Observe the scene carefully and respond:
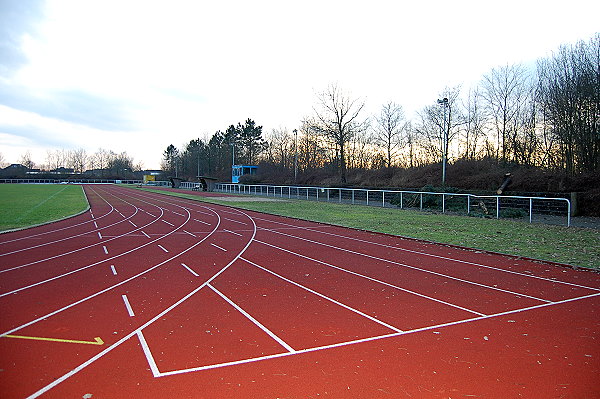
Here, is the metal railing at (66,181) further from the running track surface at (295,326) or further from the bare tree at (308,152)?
the running track surface at (295,326)

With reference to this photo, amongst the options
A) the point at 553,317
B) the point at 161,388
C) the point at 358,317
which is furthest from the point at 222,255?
the point at 553,317

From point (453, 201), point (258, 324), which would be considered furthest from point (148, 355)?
point (453, 201)

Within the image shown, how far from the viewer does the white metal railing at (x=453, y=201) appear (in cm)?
1895

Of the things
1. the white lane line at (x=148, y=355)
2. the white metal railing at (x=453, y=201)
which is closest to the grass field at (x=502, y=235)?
the white metal railing at (x=453, y=201)

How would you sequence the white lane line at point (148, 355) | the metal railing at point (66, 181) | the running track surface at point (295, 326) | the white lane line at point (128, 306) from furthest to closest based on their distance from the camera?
the metal railing at point (66, 181) → the white lane line at point (128, 306) → the white lane line at point (148, 355) → the running track surface at point (295, 326)

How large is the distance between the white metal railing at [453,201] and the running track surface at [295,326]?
9.97m

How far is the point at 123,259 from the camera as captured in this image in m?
10.4

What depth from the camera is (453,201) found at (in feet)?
76.3

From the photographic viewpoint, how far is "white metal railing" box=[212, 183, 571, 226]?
18953mm

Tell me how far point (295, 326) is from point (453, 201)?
65.0 feet

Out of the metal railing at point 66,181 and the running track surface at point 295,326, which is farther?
the metal railing at point 66,181

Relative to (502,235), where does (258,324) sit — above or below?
below

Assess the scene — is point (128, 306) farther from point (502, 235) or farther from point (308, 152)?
point (308, 152)

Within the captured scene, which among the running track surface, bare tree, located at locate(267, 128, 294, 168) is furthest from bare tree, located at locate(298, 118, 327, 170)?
the running track surface
